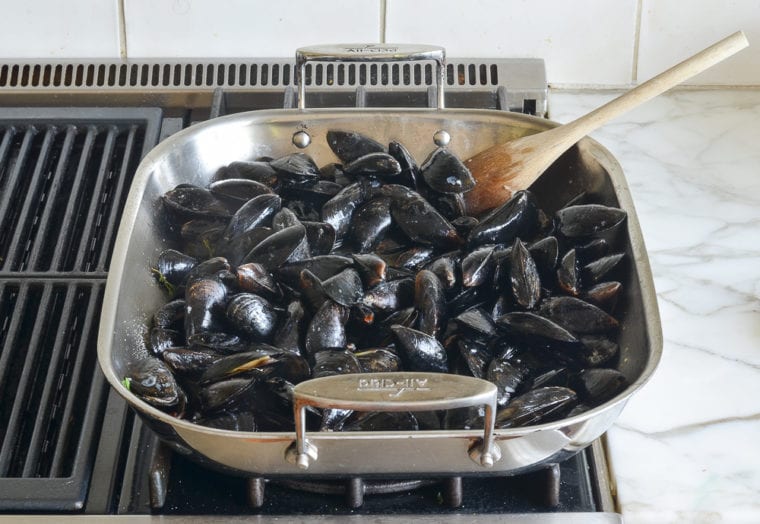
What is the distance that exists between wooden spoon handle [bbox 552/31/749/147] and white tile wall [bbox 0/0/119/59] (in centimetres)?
70

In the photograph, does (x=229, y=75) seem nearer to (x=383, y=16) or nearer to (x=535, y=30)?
(x=383, y=16)

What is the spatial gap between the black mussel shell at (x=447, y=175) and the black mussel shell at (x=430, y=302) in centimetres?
14

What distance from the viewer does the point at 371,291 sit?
2.66 ft

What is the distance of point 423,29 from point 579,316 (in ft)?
2.00

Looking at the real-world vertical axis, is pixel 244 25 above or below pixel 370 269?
above

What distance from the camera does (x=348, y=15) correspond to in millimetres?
1252

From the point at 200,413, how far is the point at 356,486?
139 mm

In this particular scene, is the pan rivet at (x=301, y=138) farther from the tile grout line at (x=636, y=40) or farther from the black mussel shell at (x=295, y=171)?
the tile grout line at (x=636, y=40)

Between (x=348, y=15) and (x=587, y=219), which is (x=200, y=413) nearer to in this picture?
(x=587, y=219)

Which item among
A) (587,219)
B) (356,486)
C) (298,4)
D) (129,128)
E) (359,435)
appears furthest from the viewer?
(298,4)

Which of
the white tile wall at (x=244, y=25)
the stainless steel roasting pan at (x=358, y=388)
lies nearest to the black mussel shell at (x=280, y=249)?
the stainless steel roasting pan at (x=358, y=388)

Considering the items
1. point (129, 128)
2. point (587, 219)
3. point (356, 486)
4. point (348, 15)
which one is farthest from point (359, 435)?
A: point (348, 15)

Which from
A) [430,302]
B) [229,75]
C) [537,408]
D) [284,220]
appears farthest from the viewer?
[229,75]

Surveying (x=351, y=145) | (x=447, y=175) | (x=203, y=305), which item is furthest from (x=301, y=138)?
(x=203, y=305)
